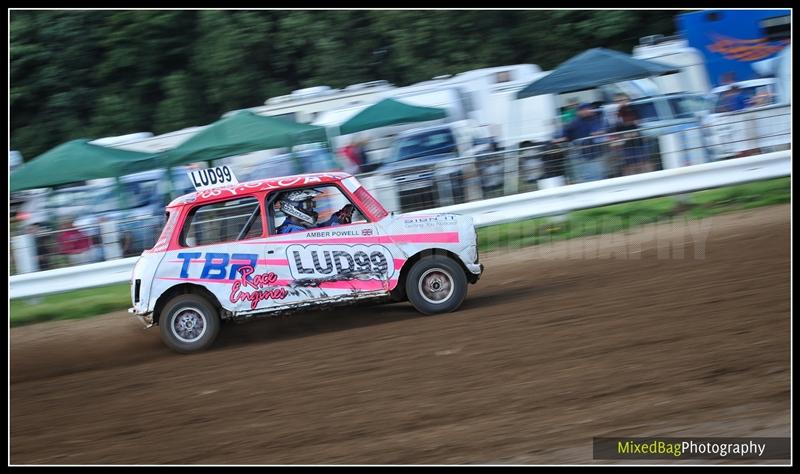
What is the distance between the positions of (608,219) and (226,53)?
12.7 meters

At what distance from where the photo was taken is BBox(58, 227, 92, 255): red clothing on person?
11.8 metres

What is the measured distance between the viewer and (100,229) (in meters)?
11.9

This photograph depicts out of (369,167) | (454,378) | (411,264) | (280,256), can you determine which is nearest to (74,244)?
(280,256)

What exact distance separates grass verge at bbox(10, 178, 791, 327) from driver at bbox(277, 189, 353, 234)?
158 inches

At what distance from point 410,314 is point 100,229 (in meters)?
5.19

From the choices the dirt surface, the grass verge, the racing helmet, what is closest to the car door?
the racing helmet

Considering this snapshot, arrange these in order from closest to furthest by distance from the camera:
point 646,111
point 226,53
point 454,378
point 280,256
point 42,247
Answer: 1. point 454,378
2. point 280,256
3. point 42,247
4. point 646,111
5. point 226,53

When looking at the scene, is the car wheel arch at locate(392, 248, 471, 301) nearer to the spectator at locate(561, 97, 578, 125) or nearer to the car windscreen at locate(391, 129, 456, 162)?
the car windscreen at locate(391, 129, 456, 162)

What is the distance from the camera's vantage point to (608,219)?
1233 cm

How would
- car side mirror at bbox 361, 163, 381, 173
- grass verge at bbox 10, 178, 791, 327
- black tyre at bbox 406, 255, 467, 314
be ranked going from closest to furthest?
black tyre at bbox 406, 255, 467, 314
grass verge at bbox 10, 178, 791, 327
car side mirror at bbox 361, 163, 381, 173

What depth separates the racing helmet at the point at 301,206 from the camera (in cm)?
859

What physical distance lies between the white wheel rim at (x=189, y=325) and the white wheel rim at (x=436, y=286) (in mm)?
2167

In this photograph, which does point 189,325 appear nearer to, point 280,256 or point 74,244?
point 280,256

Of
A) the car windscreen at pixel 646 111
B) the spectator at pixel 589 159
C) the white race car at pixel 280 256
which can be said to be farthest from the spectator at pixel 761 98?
the white race car at pixel 280 256
